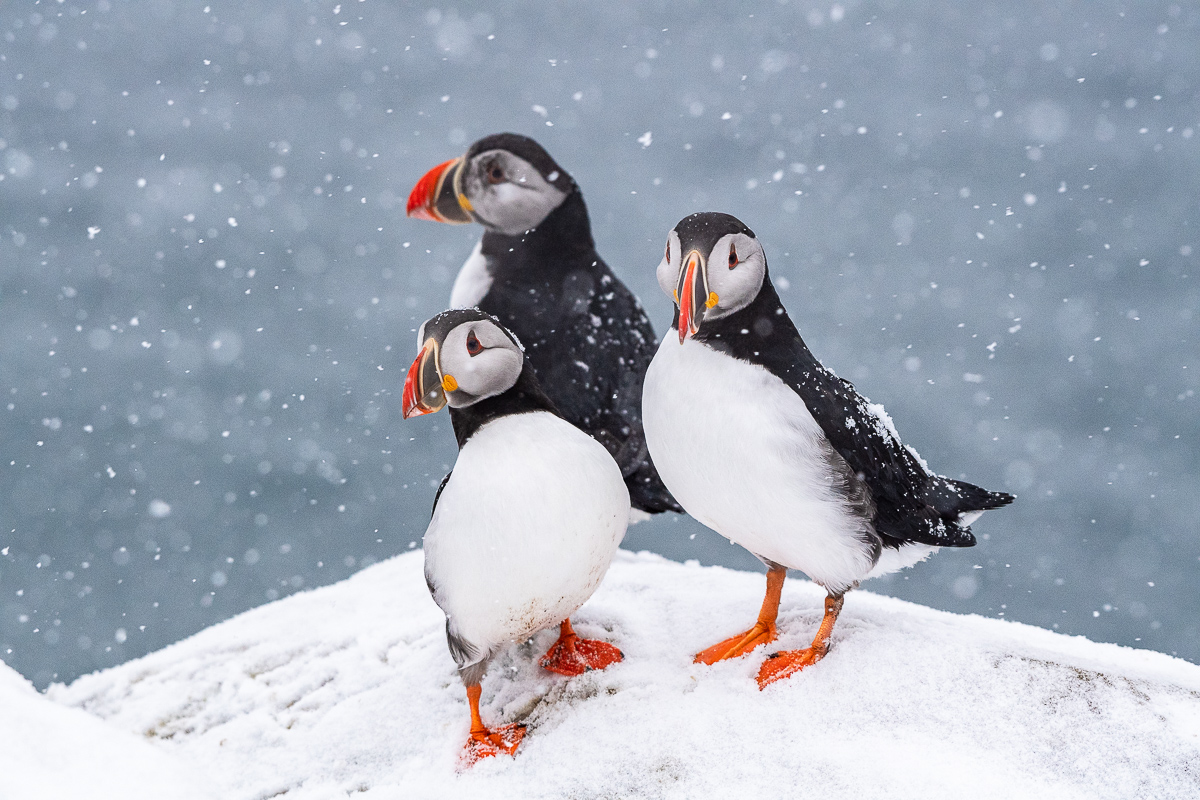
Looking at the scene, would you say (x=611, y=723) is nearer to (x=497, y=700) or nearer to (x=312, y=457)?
(x=497, y=700)

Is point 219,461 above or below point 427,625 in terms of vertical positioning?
below

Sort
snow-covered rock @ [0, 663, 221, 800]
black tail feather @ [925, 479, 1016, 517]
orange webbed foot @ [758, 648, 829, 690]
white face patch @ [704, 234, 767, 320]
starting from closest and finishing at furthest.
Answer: snow-covered rock @ [0, 663, 221, 800] → white face patch @ [704, 234, 767, 320] → orange webbed foot @ [758, 648, 829, 690] → black tail feather @ [925, 479, 1016, 517]

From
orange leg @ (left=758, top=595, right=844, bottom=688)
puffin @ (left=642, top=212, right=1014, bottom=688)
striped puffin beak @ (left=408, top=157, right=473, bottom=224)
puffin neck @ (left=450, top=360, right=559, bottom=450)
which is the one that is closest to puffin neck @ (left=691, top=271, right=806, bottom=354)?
puffin @ (left=642, top=212, right=1014, bottom=688)

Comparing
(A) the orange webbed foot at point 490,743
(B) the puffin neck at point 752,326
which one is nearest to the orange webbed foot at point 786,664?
(A) the orange webbed foot at point 490,743

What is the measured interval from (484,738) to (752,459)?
3.29 ft

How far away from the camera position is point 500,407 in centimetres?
246

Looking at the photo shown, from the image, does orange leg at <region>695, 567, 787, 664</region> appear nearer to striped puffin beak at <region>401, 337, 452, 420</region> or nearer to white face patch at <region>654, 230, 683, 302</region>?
white face patch at <region>654, 230, 683, 302</region>

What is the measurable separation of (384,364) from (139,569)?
4.19 meters

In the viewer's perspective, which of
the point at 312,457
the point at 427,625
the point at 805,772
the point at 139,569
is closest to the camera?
the point at 805,772

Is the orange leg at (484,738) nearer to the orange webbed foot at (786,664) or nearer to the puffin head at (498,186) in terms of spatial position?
the orange webbed foot at (786,664)

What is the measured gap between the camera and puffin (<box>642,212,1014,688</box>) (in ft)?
7.63

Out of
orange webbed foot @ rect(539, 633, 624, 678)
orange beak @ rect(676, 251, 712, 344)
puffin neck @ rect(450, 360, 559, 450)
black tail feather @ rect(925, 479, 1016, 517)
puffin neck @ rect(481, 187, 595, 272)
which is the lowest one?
orange webbed foot @ rect(539, 633, 624, 678)

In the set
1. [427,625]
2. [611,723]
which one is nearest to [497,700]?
[611,723]

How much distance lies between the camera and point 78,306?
10.5 metres
